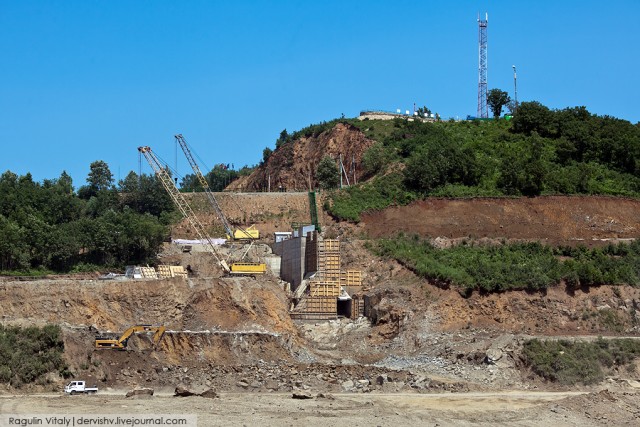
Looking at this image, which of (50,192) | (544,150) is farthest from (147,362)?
(544,150)

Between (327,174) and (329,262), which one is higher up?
(327,174)

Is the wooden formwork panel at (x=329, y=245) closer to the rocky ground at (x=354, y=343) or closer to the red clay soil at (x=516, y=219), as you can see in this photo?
the rocky ground at (x=354, y=343)

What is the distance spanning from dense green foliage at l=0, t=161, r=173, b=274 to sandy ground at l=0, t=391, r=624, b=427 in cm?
3309

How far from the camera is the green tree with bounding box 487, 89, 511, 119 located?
135 m

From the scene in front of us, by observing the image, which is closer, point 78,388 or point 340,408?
point 340,408

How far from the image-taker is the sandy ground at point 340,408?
62656 millimetres

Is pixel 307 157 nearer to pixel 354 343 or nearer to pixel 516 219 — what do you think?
pixel 516 219

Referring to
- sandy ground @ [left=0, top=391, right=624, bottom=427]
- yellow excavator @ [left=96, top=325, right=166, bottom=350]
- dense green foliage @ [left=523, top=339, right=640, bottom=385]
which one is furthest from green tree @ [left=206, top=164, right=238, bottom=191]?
sandy ground @ [left=0, top=391, right=624, bottom=427]

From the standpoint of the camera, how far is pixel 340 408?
216 feet

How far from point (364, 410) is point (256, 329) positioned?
20031 mm

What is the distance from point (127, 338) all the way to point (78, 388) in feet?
28.1

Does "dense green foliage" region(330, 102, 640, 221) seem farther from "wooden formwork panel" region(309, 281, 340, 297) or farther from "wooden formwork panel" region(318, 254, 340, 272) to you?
"wooden formwork panel" region(309, 281, 340, 297)

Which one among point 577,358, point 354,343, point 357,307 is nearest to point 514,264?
point 357,307

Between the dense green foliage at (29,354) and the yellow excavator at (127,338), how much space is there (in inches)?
119
